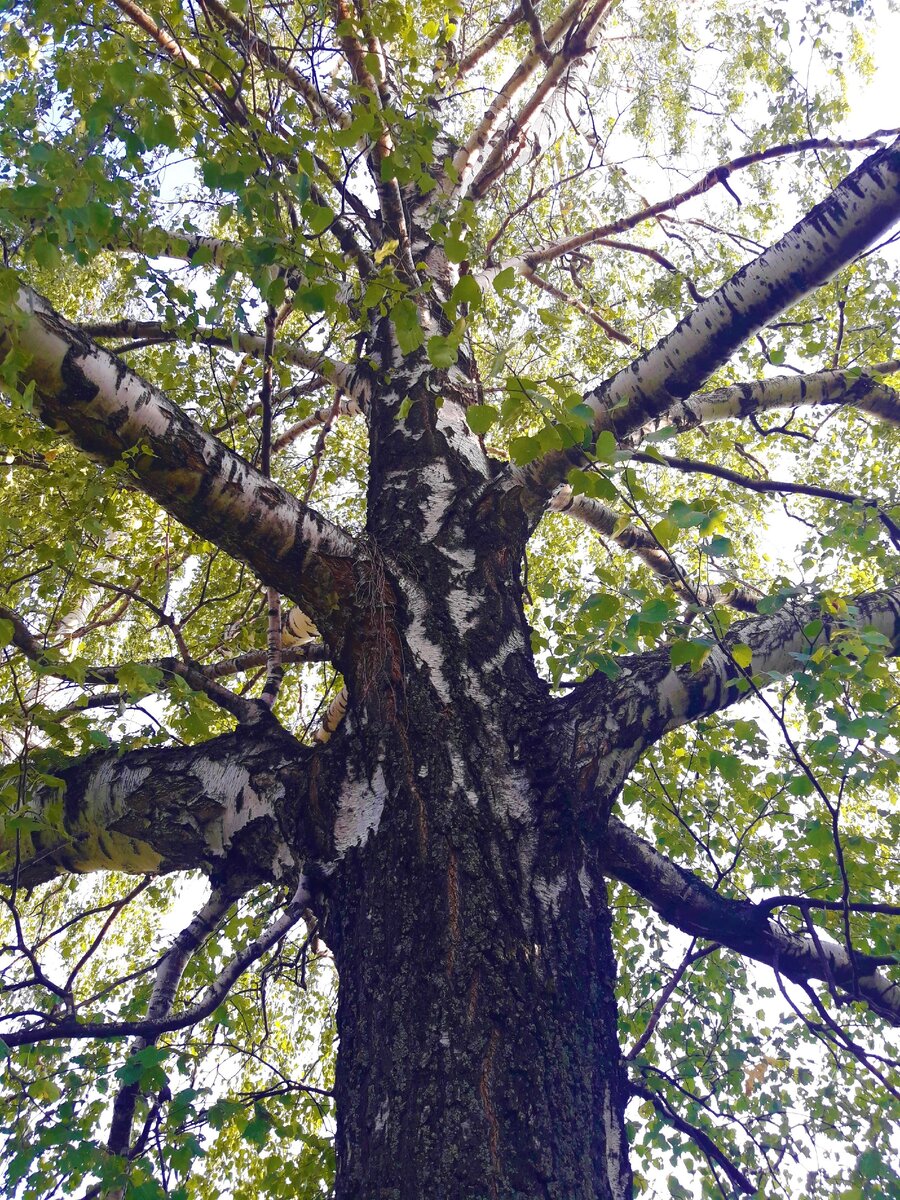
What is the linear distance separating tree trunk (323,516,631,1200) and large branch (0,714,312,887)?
10.7 inches

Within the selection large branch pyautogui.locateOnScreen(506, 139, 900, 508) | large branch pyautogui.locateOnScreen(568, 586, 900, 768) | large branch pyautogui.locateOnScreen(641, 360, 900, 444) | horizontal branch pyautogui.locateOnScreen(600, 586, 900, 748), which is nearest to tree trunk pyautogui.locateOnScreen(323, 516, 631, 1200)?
large branch pyautogui.locateOnScreen(568, 586, 900, 768)

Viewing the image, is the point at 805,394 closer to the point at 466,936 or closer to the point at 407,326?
the point at 407,326

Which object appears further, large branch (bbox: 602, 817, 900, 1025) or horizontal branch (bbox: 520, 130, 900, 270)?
horizontal branch (bbox: 520, 130, 900, 270)

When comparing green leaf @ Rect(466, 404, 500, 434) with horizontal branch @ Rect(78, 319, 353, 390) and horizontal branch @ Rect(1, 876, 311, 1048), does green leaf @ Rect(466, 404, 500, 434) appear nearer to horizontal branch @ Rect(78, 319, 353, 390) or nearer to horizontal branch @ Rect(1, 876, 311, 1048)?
horizontal branch @ Rect(1, 876, 311, 1048)

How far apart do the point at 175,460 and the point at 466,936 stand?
5.45ft

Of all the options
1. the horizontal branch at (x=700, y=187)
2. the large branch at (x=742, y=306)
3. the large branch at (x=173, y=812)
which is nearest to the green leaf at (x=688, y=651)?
the large branch at (x=742, y=306)

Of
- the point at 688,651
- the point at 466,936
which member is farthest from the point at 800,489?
the point at 466,936

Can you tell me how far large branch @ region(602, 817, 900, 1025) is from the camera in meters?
2.49

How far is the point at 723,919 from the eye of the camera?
2.54 m

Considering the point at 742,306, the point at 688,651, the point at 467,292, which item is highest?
the point at 742,306

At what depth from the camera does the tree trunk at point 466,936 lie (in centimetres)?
170

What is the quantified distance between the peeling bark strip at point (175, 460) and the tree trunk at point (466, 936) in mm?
334

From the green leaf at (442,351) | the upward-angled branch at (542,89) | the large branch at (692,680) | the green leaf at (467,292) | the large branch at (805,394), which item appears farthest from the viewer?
the upward-angled branch at (542,89)

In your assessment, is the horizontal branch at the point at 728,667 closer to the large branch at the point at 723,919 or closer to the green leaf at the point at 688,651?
the green leaf at the point at 688,651
